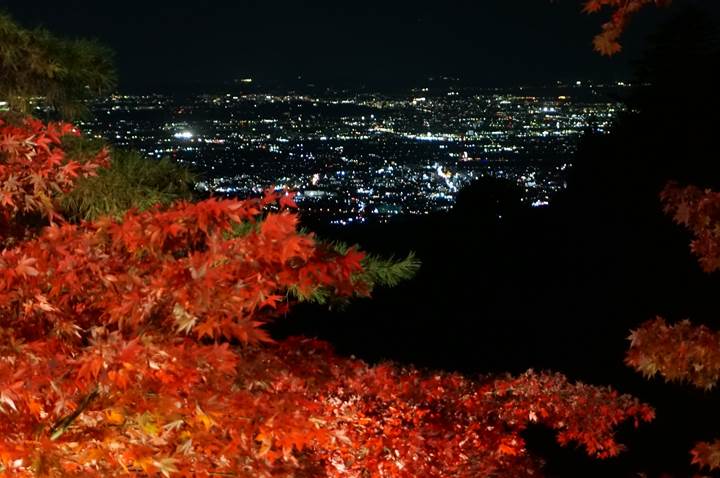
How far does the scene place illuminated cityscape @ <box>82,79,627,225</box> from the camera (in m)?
20.7

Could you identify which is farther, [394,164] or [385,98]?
[385,98]

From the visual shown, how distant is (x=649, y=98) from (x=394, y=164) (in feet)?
66.8

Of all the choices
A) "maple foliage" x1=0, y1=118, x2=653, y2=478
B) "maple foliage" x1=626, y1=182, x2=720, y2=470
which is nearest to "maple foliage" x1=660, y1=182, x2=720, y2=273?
"maple foliage" x1=626, y1=182, x2=720, y2=470

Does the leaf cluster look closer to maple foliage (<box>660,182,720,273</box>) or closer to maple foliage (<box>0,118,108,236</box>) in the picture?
maple foliage (<box>0,118,108,236</box>)

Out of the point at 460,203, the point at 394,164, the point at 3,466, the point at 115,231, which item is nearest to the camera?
the point at 3,466

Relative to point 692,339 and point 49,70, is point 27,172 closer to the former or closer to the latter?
point 49,70

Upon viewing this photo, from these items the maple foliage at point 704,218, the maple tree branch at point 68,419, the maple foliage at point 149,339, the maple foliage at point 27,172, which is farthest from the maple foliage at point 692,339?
the maple foliage at point 27,172

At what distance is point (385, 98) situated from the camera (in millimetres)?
64812

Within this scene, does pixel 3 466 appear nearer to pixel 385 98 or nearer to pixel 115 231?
pixel 115 231

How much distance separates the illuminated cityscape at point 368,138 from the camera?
20.7 metres

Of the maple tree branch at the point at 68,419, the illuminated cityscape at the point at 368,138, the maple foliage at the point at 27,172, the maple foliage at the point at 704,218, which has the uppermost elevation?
the maple foliage at the point at 704,218

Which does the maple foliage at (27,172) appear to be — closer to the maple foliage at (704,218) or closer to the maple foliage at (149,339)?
the maple foliage at (149,339)

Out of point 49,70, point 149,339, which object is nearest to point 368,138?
point 49,70

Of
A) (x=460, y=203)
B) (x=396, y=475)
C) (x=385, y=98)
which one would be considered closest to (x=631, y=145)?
(x=460, y=203)
